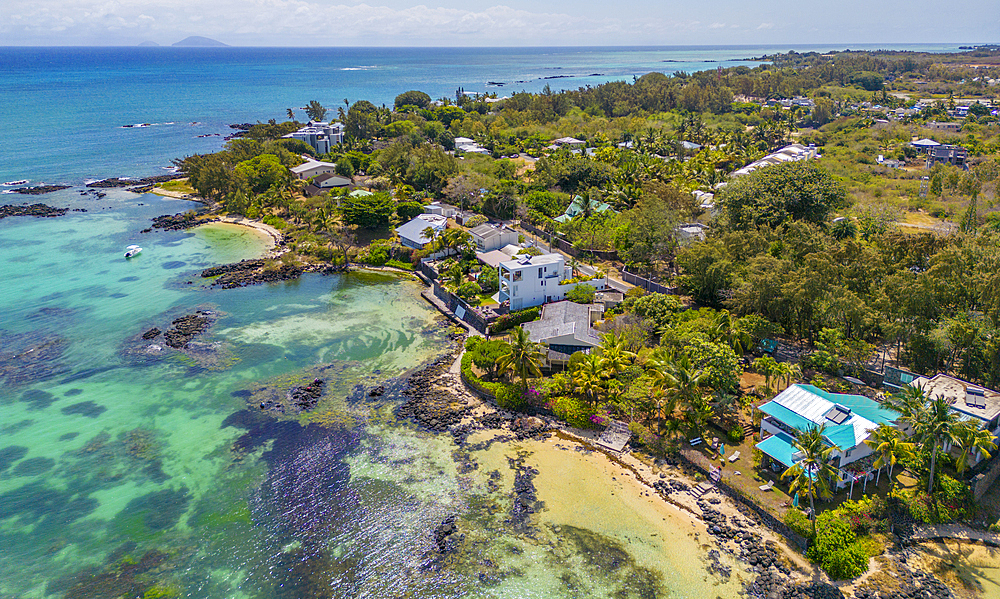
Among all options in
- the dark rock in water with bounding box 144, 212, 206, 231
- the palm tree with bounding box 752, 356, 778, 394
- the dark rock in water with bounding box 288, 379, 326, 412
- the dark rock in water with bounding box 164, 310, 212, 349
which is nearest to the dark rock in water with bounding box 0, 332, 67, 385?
the dark rock in water with bounding box 164, 310, 212, 349

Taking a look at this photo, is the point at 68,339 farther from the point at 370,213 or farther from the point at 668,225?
the point at 668,225

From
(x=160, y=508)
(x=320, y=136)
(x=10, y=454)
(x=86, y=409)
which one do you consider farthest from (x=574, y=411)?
(x=320, y=136)

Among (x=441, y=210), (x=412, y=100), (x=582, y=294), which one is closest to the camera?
(x=582, y=294)

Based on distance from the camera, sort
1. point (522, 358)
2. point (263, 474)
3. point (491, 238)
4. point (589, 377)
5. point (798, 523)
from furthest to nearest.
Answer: point (491, 238)
point (522, 358)
point (589, 377)
point (263, 474)
point (798, 523)

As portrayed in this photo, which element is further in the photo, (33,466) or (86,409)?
(86,409)

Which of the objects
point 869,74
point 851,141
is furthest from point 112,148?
point 869,74

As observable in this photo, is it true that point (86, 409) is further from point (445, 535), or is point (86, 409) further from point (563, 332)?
point (563, 332)

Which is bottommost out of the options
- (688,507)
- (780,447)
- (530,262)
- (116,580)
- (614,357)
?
(688,507)
